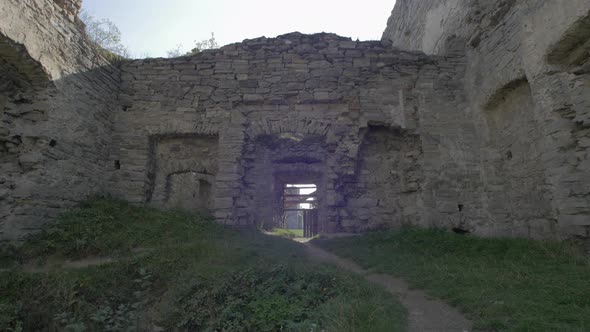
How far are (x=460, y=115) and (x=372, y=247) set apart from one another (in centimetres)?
397

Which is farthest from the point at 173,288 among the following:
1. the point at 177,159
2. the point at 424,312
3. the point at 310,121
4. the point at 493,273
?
the point at 310,121

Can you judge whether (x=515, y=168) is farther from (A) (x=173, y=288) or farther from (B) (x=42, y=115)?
(B) (x=42, y=115)

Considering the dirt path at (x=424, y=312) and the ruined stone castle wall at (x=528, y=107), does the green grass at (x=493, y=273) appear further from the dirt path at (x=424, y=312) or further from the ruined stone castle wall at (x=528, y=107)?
the ruined stone castle wall at (x=528, y=107)

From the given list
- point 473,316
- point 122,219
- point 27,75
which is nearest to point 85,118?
point 27,75

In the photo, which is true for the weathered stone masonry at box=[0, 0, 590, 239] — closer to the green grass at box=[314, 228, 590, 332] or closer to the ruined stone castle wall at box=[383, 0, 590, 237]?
the ruined stone castle wall at box=[383, 0, 590, 237]

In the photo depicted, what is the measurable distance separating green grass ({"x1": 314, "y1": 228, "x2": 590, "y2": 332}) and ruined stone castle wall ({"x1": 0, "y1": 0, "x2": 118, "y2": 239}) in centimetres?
531

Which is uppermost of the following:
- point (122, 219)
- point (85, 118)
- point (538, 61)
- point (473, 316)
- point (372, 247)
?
point (538, 61)

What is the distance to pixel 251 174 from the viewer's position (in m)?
7.97

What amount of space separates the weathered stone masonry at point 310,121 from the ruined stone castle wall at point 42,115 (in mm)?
25

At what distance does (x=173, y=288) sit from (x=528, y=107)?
21.9 ft

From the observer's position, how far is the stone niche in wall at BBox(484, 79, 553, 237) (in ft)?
19.2

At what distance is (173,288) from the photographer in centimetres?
424

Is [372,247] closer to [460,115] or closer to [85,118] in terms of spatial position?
[460,115]

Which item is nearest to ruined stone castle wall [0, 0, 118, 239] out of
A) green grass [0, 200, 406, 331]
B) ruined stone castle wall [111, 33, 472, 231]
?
green grass [0, 200, 406, 331]
